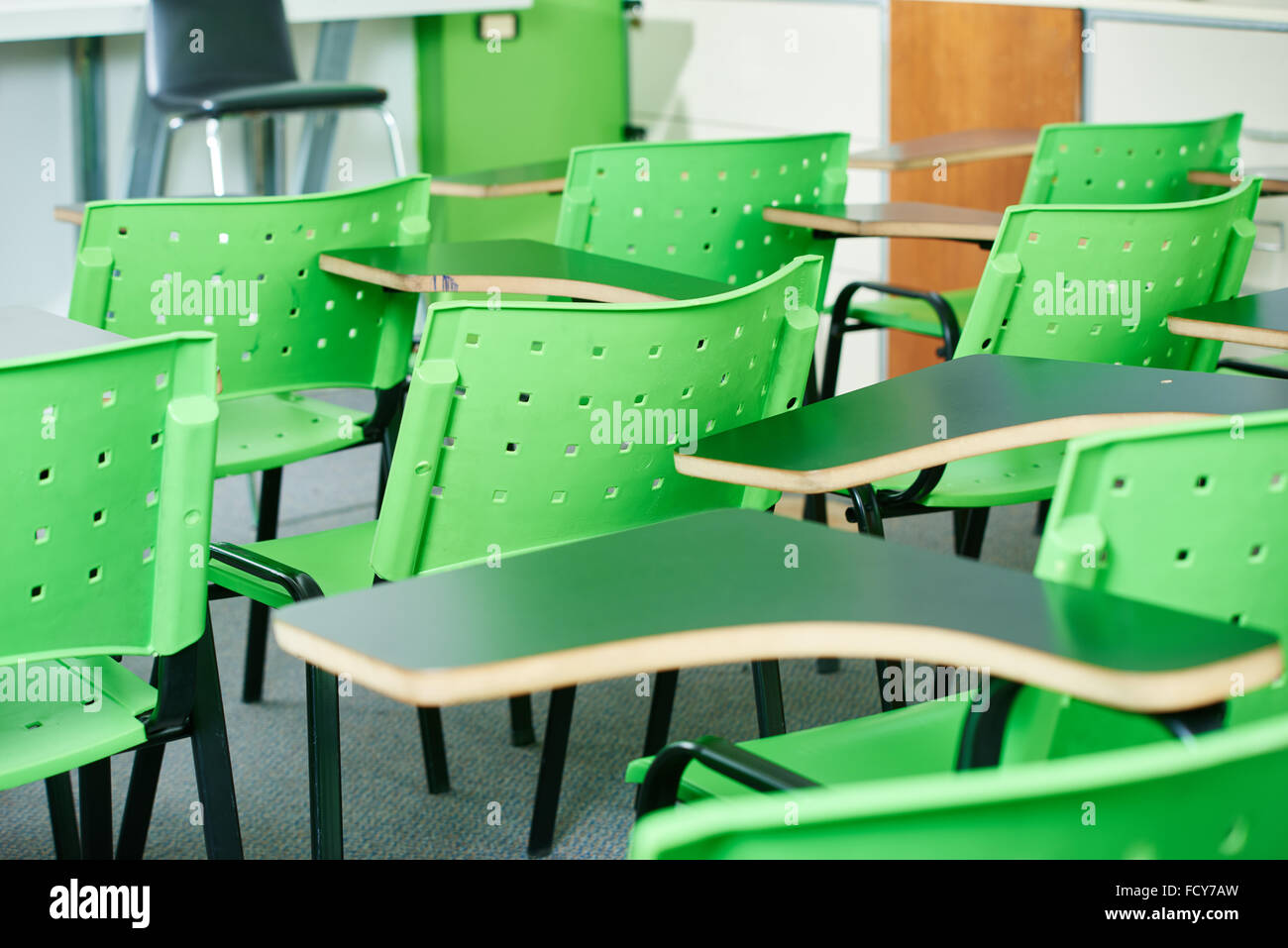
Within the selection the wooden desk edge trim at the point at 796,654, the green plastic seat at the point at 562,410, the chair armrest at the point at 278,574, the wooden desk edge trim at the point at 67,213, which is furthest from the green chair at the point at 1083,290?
the wooden desk edge trim at the point at 67,213

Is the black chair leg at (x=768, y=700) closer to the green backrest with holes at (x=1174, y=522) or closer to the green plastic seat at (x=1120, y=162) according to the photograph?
the green backrest with holes at (x=1174, y=522)

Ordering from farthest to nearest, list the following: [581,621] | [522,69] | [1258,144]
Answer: [522,69]
[1258,144]
[581,621]

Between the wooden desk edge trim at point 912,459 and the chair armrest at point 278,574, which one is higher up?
the wooden desk edge trim at point 912,459

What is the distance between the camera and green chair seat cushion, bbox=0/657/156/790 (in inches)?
56.1

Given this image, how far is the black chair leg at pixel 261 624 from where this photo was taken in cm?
279

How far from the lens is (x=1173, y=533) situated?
1091 mm

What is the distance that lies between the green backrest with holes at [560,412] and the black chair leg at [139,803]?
1.44 feet

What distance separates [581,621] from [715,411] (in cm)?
75

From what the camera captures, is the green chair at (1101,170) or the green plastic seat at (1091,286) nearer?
the green plastic seat at (1091,286)

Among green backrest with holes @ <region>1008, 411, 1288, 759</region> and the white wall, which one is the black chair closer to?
the white wall

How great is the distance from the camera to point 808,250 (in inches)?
124

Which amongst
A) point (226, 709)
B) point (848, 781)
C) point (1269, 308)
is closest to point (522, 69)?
point (226, 709)

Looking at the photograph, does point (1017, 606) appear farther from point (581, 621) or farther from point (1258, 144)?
point (1258, 144)
